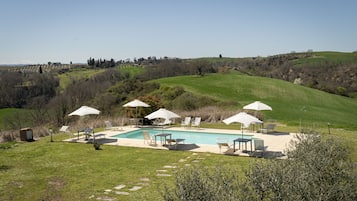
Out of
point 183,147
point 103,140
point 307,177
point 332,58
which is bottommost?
point 183,147

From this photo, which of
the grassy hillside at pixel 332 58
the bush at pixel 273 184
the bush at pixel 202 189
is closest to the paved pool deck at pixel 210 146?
the bush at pixel 273 184

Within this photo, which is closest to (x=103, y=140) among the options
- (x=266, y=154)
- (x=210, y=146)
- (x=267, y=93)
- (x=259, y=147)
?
(x=210, y=146)

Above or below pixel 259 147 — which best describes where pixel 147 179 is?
below

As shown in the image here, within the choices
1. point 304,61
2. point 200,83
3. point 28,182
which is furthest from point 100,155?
point 304,61

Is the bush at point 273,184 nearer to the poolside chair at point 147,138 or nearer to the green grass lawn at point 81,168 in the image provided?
the green grass lawn at point 81,168

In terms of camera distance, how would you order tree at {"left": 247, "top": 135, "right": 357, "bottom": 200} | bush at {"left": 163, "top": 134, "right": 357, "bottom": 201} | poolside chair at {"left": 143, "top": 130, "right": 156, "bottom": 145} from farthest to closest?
1. poolside chair at {"left": 143, "top": 130, "right": 156, "bottom": 145}
2. tree at {"left": 247, "top": 135, "right": 357, "bottom": 200}
3. bush at {"left": 163, "top": 134, "right": 357, "bottom": 201}

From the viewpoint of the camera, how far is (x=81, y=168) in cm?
1111

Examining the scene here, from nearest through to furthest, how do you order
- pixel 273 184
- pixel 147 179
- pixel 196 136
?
pixel 273 184, pixel 147 179, pixel 196 136

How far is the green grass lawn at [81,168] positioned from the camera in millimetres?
8570

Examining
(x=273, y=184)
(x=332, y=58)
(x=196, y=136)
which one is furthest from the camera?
(x=332, y=58)

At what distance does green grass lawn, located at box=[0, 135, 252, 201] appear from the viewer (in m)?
8.57

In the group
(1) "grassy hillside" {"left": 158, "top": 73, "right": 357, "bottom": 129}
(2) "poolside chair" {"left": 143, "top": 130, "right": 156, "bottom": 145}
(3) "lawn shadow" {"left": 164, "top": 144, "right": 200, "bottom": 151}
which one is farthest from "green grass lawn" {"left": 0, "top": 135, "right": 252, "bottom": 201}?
(1) "grassy hillside" {"left": 158, "top": 73, "right": 357, "bottom": 129}

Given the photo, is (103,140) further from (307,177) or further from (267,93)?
(267,93)

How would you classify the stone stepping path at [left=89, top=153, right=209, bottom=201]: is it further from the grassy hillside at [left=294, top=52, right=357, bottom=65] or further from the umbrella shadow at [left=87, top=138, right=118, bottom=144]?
the grassy hillside at [left=294, top=52, right=357, bottom=65]
